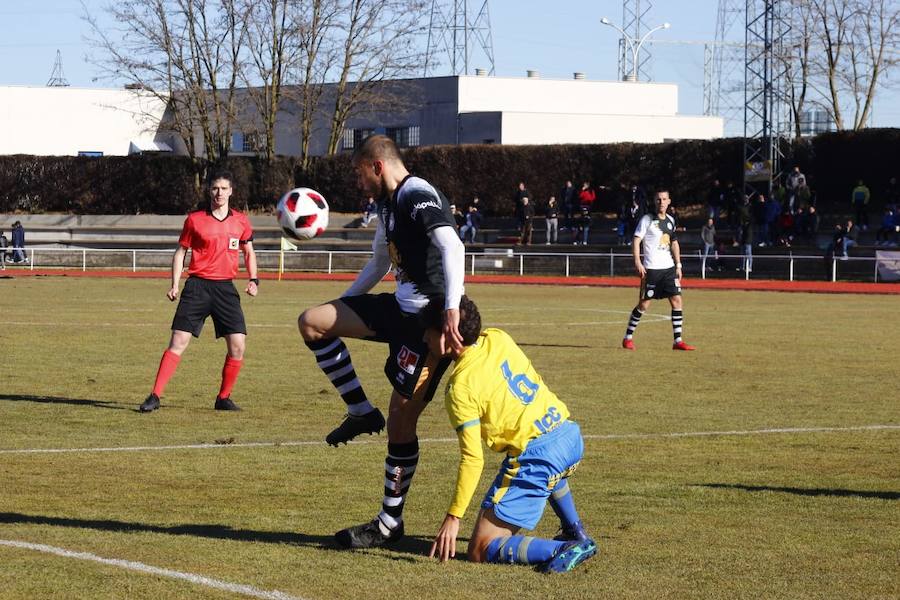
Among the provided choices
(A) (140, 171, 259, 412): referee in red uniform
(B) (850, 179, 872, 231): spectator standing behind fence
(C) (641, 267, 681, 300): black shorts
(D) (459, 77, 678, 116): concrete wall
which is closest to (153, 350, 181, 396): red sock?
(A) (140, 171, 259, 412): referee in red uniform

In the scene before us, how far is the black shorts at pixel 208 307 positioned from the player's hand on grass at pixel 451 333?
662 cm

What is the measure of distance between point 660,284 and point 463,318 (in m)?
13.4

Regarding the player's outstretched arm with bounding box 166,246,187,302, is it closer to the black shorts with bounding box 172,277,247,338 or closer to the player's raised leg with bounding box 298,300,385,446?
the black shorts with bounding box 172,277,247,338

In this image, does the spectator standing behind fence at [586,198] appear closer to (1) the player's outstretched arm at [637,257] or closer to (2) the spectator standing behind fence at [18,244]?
(2) the spectator standing behind fence at [18,244]

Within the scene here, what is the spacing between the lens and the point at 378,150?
7246mm

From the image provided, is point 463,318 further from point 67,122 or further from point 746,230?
point 67,122

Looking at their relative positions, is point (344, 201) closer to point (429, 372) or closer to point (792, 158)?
point (792, 158)

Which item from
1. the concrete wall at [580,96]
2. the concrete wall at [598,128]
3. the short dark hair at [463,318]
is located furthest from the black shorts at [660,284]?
the concrete wall at [580,96]

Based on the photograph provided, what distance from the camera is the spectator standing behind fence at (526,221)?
51750mm

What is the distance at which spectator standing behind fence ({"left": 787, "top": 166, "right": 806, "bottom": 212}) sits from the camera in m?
47.5

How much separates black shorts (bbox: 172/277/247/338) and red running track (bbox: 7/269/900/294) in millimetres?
28467

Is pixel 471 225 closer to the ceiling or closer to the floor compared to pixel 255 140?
closer to the floor

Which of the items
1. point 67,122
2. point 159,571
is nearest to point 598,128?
point 67,122

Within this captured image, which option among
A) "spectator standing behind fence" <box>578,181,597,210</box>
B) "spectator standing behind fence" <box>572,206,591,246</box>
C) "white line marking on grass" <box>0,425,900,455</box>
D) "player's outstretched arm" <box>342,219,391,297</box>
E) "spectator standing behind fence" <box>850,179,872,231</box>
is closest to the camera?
"player's outstretched arm" <box>342,219,391,297</box>
